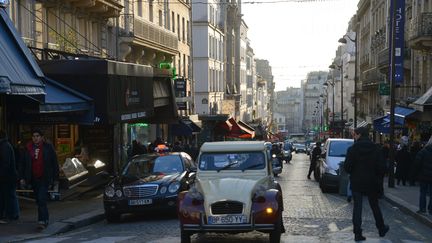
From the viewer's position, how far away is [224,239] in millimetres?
12219

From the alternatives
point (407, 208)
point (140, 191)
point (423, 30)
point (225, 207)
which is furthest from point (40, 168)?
point (423, 30)

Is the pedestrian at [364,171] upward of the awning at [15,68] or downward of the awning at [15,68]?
downward

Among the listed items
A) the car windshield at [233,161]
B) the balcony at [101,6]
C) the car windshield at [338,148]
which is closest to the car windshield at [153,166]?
the car windshield at [233,161]

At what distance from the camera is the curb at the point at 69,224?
42.5 ft

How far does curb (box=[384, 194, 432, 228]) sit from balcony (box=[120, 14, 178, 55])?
51.0 feet

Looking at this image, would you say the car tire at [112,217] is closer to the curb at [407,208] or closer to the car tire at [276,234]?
the car tire at [276,234]

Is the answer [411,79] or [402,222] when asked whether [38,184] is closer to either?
[402,222]

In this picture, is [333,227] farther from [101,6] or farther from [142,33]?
[142,33]

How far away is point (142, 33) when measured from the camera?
109 feet

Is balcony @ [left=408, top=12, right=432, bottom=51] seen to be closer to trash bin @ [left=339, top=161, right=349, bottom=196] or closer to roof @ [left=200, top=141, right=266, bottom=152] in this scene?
trash bin @ [left=339, top=161, right=349, bottom=196]

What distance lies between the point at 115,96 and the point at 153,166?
4365 mm

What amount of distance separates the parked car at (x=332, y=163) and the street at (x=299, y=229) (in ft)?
12.1

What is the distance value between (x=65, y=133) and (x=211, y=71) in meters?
38.9

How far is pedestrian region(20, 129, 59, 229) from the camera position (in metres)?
12.9
